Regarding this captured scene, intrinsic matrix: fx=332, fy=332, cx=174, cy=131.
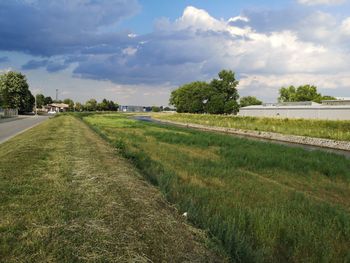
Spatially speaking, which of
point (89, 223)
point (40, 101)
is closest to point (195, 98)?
point (40, 101)

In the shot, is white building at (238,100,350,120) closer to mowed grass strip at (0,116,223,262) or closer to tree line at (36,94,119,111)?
mowed grass strip at (0,116,223,262)

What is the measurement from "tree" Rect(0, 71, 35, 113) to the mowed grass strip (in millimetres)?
90288

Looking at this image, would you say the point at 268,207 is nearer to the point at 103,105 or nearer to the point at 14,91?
the point at 14,91

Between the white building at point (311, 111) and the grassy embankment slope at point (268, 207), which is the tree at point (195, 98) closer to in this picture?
the white building at point (311, 111)

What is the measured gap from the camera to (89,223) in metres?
5.28

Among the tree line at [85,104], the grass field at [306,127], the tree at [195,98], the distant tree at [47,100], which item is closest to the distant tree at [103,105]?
the tree line at [85,104]

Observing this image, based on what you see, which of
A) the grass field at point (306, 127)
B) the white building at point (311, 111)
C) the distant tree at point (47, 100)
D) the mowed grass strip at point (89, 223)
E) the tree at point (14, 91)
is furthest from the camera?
the distant tree at point (47, 100)

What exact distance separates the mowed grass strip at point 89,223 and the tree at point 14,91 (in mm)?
90288

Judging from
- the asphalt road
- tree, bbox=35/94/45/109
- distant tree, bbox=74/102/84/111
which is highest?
tree, bbox=35/94/45/109

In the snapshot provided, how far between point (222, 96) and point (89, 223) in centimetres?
10634

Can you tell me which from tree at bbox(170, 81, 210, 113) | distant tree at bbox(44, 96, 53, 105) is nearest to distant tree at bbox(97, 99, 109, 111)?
distant tree at bbox(44, 96, 53, 105)

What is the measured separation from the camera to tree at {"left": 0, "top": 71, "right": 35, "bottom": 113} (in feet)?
293

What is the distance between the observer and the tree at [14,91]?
89312mm

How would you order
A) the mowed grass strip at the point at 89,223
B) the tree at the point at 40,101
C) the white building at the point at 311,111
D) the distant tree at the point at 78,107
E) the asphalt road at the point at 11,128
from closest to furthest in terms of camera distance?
the mowed grass strip at the point at 89,223 → the asphalt road at the point at 11,128 → the white building at the point at 311,111 → the tree at the point at 40,101 → the distant tree at the point at 78,107
